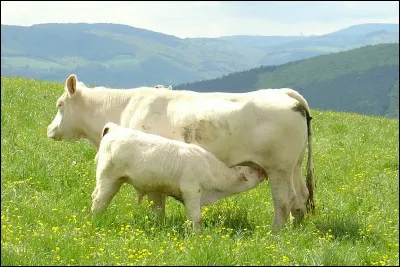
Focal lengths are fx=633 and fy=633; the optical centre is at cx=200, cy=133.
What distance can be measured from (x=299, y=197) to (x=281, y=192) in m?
0.82

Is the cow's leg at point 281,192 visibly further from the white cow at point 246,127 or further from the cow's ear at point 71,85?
the cow's ear at point 71,85

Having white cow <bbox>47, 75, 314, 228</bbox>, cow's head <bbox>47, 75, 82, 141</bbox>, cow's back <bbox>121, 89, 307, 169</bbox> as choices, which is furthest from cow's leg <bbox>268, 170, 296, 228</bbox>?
cow's head <bbox>47, 75, 82, 141</bbox>

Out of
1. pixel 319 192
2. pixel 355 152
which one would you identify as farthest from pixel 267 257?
pixel 355 152

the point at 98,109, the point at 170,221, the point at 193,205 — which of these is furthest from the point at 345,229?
the point at 98,109

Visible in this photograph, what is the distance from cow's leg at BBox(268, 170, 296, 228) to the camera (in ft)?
35.0

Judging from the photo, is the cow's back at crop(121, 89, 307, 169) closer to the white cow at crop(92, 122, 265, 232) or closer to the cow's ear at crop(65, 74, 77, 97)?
the white cow at crop(92, 122, 265, 232)

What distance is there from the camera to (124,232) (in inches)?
347

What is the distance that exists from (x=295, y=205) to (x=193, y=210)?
239 centimetres

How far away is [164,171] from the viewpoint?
9.80 m

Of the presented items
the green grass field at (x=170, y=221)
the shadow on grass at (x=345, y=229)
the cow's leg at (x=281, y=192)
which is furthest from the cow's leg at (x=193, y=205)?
the shadow on grass at (x=345, y=229)

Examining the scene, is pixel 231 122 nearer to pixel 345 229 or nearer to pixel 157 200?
pixel 157 200

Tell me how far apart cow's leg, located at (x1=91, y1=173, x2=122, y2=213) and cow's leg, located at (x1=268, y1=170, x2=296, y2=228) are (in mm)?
2590

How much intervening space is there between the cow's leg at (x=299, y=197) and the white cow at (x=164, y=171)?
1.26 m

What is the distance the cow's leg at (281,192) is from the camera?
10656 mm
